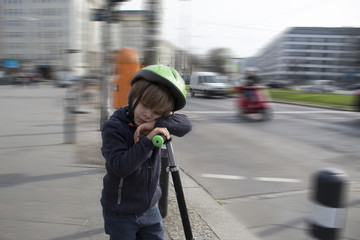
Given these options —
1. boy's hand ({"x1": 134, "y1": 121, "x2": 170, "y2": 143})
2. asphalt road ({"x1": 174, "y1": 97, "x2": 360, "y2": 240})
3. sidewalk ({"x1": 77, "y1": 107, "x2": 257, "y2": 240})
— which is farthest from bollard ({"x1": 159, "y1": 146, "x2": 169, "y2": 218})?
boy's hand ({"x1": 134, "y1": 121, "x2": 170, "y2": 143})

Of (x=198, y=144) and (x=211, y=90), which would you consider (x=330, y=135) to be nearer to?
(x=198, y=144)

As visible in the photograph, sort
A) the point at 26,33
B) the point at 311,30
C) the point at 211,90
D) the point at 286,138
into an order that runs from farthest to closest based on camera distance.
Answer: the point at 311,30, the point at 26,33, the point at 211,90, the point at 286,138

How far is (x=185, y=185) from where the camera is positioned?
13.3ft

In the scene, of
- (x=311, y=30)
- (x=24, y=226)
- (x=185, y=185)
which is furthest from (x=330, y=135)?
(x=311, y=30)

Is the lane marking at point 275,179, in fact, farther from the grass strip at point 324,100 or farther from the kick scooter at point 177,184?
the grass strip at point 324,100

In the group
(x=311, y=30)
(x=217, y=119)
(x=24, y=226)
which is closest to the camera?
(x=24, y=226)

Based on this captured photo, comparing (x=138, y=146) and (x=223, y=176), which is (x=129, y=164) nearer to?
(x=138, y=146)

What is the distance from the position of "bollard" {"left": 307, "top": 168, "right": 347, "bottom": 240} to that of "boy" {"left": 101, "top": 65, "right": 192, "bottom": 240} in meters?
0.70

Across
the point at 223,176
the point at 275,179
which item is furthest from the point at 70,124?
the point at 275,179

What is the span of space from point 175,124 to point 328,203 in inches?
30.9

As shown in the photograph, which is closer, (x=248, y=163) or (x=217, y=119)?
(x=248, y=163)

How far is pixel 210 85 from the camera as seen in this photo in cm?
2083

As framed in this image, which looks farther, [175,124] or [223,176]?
[223,176]

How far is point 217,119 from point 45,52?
62502 mm
